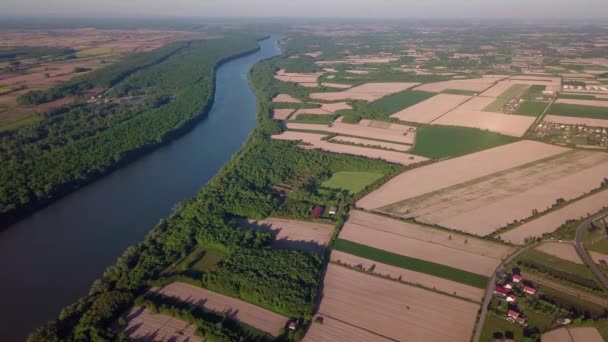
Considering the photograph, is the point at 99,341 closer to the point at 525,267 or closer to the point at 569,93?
the point at 525,267

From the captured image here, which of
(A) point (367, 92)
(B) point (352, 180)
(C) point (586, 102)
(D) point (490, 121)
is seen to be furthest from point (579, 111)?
(B) point (352, 180)

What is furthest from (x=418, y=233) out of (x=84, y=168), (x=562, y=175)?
(x=84, y=168)

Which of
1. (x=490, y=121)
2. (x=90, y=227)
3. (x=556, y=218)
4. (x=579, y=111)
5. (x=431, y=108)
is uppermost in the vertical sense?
(x=431, y=108)

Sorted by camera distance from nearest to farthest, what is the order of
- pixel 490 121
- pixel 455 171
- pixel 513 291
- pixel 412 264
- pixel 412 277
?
pixel 513 291
pixel 412 277
pixel 412 264
pixel 455 171
pixel 490 121

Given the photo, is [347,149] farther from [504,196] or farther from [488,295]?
[488,295]

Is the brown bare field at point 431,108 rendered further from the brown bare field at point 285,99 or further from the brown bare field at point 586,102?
the brown bare field at point 285,99

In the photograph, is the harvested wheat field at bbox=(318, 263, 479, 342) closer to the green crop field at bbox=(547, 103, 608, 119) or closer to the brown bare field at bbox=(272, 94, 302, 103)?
the green crop field at bbox=(547, 103, 608, 119)

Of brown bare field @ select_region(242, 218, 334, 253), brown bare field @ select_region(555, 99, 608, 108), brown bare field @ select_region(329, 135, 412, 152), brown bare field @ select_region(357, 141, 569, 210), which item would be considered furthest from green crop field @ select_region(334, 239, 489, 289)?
brown bare field @ select_region(555, 99, 608, 108)
